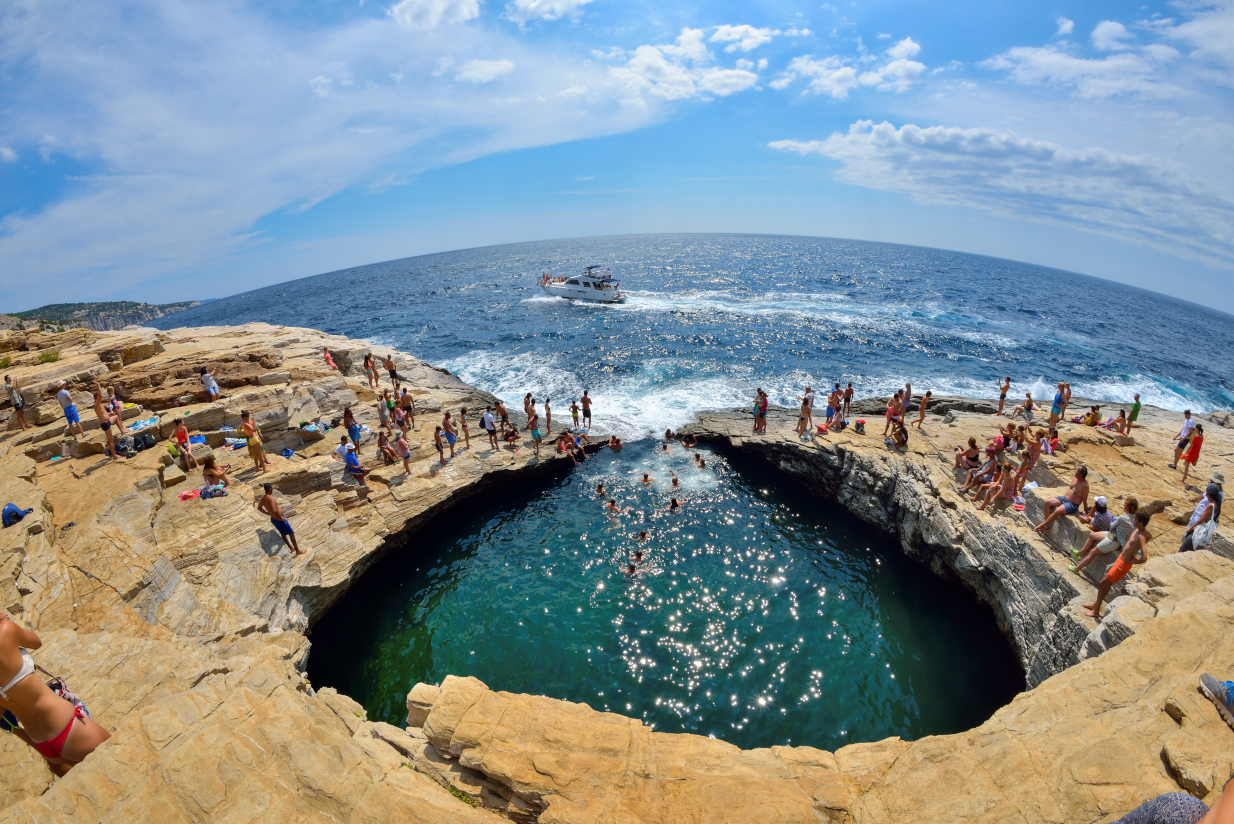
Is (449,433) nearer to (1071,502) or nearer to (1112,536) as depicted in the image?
(1071,502)

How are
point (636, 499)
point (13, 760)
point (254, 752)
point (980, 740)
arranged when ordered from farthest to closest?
1. point (636, 499)
2. point (980, 740)
3. point (254, 752)
4. point (13, 760)

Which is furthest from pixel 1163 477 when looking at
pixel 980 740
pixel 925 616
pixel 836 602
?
pixel 980 740

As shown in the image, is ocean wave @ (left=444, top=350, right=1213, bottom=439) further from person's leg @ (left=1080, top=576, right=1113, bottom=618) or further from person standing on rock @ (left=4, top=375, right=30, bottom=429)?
Result: person standing on rock @ (left=4, top=375, right=30, bottom=429)

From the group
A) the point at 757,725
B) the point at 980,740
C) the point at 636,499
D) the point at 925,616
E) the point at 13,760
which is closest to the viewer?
the point at 13,760

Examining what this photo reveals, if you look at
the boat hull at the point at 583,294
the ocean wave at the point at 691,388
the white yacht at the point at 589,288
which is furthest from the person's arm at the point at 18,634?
the boat hull at the point at 583,294

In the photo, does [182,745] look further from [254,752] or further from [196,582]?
[196,582]

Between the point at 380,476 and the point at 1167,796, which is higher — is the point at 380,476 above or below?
below

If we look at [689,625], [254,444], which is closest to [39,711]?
[254,444]
